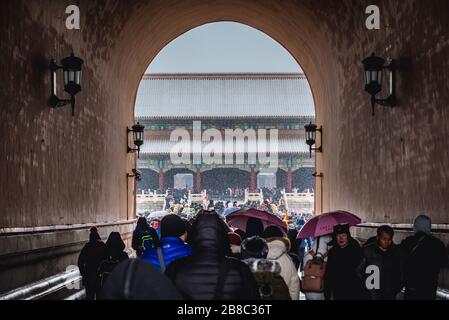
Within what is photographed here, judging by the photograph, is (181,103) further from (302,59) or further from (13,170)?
(13,170)

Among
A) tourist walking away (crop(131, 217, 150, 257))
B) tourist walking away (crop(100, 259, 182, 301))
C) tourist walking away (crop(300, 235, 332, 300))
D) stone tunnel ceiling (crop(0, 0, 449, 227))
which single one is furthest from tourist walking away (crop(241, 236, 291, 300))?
tourist walking away (crop(131, 217, 150, 257))

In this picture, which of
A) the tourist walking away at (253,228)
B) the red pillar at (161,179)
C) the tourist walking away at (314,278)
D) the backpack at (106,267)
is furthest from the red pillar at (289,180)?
the tourist walking away at (314,278)

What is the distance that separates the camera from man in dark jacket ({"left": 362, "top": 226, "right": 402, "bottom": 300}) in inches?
263

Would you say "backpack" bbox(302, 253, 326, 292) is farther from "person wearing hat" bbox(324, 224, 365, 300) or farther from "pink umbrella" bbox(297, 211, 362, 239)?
"pink umbrella" bbox(297, 211, 362, 239)

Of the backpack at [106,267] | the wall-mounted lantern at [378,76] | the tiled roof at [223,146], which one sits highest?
the tiled roof at [223,146]

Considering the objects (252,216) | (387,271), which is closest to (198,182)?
(252,216)

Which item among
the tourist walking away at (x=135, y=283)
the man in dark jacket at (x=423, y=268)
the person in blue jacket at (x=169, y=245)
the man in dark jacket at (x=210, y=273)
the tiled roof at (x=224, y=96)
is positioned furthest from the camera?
the tiled roof at (x=224, y=96)

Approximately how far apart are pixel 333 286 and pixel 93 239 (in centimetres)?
339

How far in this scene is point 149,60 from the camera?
19047mm

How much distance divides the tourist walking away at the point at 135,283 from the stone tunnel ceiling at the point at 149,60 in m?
5.01

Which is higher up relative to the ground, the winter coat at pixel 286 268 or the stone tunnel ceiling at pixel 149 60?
the stone tunnel ceiling at pixel 149 60

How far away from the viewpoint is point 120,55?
1529 cm

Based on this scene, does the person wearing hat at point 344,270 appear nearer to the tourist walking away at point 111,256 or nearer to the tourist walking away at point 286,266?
the tourist walking away at point 286,266

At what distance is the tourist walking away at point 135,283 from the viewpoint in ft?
10.0
